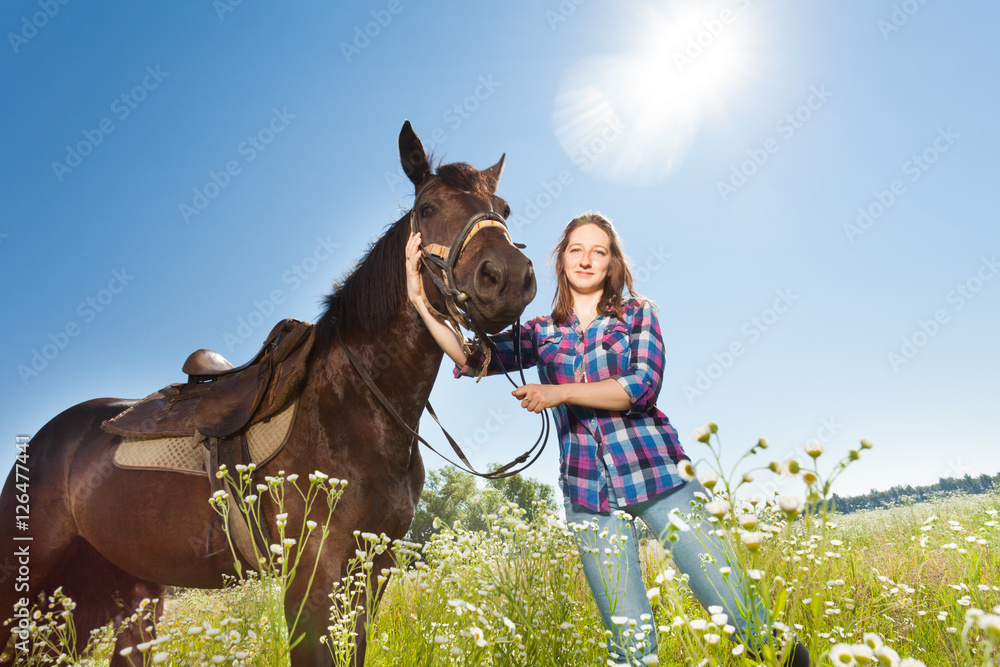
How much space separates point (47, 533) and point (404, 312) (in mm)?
2922

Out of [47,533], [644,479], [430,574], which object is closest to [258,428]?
[430,574]

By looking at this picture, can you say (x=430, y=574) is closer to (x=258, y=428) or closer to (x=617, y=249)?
(x=258, y=428)

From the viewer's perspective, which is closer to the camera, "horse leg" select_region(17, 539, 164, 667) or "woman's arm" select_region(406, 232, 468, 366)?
"woman's arm" select_region(406, 232, 468, 366)

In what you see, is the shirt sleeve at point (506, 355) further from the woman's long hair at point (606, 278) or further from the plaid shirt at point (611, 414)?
the woman's long hair at point (606, 278)

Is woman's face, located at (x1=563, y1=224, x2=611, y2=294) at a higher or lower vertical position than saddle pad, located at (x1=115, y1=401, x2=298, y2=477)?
higher

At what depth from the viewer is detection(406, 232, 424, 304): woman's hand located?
9.88 ft

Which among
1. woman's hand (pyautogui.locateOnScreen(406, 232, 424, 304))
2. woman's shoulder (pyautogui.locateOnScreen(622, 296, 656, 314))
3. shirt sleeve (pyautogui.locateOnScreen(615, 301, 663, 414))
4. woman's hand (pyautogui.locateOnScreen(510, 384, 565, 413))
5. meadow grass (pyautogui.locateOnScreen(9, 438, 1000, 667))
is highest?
woman's hand (pyautogui.locateOnScreen(406, 232, 424, 304))

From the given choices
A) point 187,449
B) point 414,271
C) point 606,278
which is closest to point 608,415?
point 606,278

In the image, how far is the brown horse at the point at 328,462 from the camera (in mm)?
2732

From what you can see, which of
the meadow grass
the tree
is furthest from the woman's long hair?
the tree

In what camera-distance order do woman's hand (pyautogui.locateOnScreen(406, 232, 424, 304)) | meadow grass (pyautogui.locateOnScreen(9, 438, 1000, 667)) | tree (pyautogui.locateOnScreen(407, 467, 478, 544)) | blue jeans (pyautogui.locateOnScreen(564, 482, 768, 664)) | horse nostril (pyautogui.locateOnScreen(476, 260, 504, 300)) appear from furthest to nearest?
tree (pyautogui.locateOnScreen(407, 467, 478, 544)) < woman's hand (pyautogui.locateOnScreen(406, 232, 424, 304)) < horse nostril (pyautogui.locateOnScreen(476, 260, 504, 300)) < blue jeans (pyautogui.locateOnScreen(564, 482, 768, 664)) < meadow grass (pyautogui.locateOnScreen(9, 438, 1000, 667))

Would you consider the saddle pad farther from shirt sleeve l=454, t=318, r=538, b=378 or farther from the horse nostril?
the horse nostril

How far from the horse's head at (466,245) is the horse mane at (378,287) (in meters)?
0.02

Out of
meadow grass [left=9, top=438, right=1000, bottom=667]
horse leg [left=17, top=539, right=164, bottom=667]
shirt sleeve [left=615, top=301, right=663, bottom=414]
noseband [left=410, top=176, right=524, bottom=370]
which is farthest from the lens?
horse leg [left=17, top=539, right=164, bottom=667]
